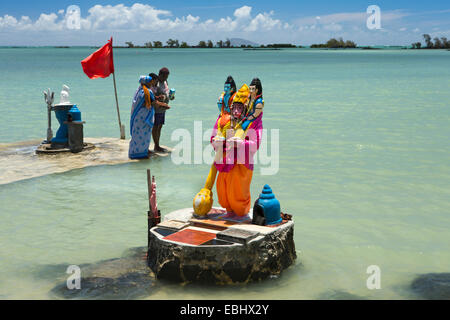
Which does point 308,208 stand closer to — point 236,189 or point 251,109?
point 236,189

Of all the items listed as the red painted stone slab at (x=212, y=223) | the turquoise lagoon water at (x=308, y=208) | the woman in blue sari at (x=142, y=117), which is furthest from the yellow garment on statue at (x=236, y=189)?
the woman in blue sari at (x=142, y=117)

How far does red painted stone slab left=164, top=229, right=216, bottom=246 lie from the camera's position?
6.55 metres

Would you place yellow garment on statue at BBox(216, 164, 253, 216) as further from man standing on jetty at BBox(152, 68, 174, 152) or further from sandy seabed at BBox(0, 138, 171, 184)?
man standing on jetty at BBox(152, 68, 174, 152)

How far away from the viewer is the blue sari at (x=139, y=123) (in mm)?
12844

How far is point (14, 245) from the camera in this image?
801cm

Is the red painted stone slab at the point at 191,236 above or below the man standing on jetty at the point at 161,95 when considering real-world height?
below

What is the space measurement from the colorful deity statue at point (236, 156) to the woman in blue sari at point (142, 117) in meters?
5.68

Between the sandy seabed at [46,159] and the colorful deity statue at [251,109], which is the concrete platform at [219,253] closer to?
the colorful deity statue at [251,109]

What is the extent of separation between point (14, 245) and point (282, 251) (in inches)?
144

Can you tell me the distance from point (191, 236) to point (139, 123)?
6.65 metres

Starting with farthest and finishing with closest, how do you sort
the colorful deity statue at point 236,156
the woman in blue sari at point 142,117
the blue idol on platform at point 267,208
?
the woman in blue sari at point 142,117 < the colorful deity statue at point 236,156 < the blue idol on platform at point 267,208

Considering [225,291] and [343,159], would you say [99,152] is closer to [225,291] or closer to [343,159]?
[343,159]

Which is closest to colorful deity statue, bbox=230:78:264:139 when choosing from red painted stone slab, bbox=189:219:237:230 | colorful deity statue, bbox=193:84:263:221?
colorful deity statue, bbox=193:84:263:221

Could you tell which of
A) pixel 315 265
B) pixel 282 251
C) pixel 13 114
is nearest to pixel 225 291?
pixel 282 251
